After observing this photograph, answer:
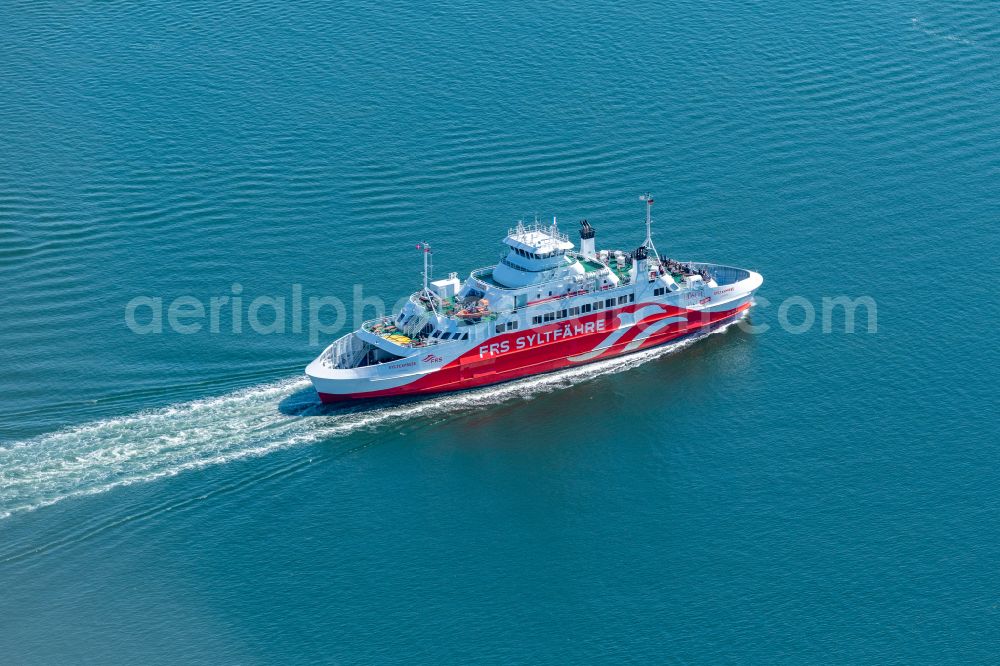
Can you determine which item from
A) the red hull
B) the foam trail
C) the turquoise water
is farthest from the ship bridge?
the foam trail

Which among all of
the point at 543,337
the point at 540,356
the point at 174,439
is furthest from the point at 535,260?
the point at 174,439

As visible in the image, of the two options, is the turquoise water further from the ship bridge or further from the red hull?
the ship bridge

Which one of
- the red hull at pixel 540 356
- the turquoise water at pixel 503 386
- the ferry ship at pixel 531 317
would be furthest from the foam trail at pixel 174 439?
the ferry ship at pixel 531 317

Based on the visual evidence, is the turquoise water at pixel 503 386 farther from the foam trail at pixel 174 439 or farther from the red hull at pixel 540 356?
the red hull at pixel 540 356

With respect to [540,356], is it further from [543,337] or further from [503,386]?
[503,386]

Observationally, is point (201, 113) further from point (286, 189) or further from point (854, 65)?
point (854, 65)
